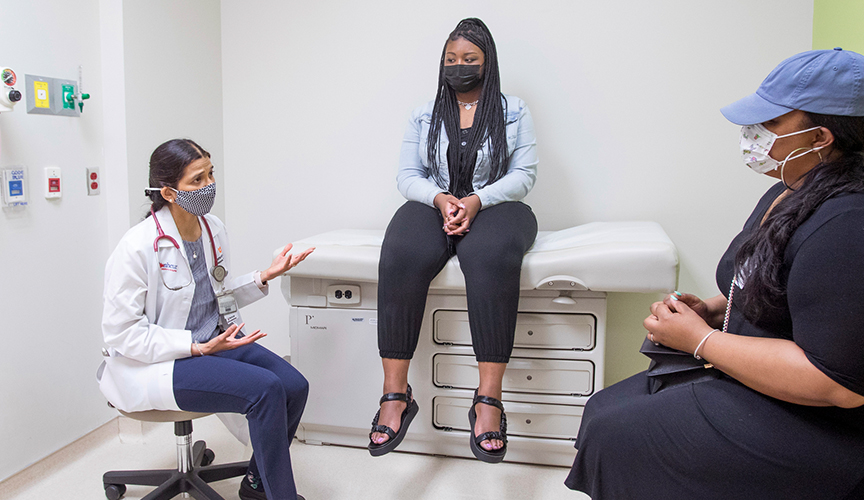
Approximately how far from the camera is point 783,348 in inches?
42.2

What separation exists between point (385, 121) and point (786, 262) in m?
1.93

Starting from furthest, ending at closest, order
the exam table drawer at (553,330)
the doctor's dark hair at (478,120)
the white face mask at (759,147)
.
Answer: the doctor's dark hair at (478,120) → the exam table drawer at (553,330) → the white face mask at (759,147)

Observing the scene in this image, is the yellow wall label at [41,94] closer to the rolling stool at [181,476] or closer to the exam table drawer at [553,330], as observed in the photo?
the rolling stool at [181,476]

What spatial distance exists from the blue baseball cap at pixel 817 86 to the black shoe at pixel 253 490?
1.56 metres

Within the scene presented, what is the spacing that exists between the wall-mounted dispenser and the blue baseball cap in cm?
196

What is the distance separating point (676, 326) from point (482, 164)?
1.06m

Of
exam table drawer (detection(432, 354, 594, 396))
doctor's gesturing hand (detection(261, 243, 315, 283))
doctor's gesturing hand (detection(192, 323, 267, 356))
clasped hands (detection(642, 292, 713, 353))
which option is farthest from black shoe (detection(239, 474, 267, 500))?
clasped hands (detection(642, 292, 713, 353))

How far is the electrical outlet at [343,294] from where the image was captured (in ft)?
7.14

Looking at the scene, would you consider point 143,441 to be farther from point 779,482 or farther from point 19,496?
point 779,482

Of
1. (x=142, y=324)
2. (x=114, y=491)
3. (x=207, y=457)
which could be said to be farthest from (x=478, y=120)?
(x=114, y=491)

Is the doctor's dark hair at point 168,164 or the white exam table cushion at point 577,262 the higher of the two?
the doctor's dark hair at point 168,164

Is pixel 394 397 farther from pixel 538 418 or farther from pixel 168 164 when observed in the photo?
pixel 168 164

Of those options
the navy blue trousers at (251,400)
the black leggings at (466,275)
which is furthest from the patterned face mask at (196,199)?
the black leggings at (466,275)

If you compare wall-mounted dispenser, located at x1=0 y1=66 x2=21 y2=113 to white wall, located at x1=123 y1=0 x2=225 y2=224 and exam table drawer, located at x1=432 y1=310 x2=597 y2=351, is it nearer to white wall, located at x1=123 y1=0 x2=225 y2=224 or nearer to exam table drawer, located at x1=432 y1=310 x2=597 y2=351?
white wall, located at x1=123 y1=0 x2=225 y2=224
